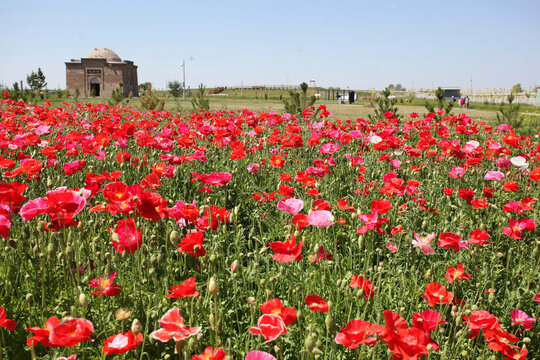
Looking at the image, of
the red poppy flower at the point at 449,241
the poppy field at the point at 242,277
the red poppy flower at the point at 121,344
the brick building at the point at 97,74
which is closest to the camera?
the red poppy flower at the point at 121,344

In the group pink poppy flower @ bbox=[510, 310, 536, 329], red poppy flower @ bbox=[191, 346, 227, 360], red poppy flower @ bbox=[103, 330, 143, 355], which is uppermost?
red poppy flower @ bbox=[103, 330, 143, 355]

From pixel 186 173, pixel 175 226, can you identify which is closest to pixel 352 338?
pixel 175 226

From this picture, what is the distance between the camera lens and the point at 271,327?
123 cm

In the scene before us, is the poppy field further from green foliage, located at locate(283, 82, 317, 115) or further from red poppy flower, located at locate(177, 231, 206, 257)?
green foliage, located at locate(283, 82, 317, 115)

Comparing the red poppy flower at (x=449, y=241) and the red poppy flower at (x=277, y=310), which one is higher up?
the red poppy flower at (x=449, y=241)

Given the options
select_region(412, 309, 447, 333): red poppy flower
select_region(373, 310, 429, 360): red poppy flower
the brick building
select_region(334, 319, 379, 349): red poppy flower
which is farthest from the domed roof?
select_region(373, 310, 429, 360): red poppy flower

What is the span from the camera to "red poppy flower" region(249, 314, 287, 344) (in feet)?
3.97

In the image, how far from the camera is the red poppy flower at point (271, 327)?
1.21 m

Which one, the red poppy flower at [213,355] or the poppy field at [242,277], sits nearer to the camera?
the red poppy flower at [213,355]

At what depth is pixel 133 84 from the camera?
2384 inches

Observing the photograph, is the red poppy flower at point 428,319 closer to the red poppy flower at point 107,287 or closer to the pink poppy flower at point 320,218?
the pink poppy flower at point 320,218

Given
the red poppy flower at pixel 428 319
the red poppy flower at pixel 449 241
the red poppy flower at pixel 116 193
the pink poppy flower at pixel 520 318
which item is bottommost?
the pink poppy flower at pixel 520 318

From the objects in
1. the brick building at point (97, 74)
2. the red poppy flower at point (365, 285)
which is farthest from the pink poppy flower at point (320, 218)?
the brick building at point (97, 74)

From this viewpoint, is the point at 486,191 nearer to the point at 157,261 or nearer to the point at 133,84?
the point at 157,261
